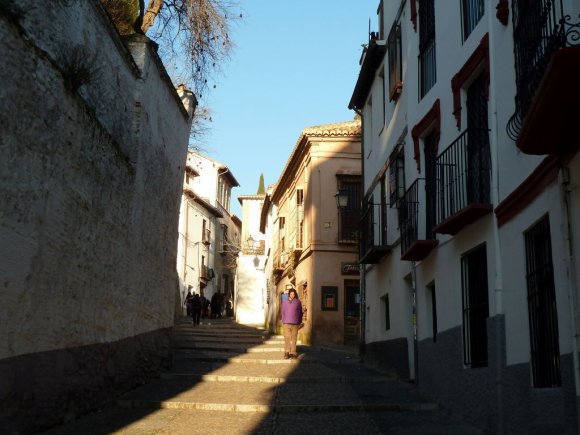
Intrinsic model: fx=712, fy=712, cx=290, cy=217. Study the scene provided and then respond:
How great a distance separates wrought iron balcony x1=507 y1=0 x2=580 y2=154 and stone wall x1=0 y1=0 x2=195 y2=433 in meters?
Answer: 4.48

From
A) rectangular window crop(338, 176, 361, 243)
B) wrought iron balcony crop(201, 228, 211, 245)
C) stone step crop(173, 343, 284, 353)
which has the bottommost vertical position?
stone step crop(173, 343, 284, 353)

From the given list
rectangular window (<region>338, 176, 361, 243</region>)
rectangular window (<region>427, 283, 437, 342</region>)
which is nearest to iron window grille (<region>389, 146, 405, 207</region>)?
rectangular window (<region>427, 283, 437, 342</region>)

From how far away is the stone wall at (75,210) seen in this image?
6566mm

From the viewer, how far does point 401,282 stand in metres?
13.0

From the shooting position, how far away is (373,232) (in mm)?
15367

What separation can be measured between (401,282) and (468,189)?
14.0 feet

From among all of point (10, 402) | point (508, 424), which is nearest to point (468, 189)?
point (508, 424)

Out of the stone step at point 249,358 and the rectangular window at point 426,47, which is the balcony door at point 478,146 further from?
the stone step at point 249,358

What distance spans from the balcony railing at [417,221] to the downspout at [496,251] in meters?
2.42

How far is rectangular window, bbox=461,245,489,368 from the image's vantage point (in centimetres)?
877

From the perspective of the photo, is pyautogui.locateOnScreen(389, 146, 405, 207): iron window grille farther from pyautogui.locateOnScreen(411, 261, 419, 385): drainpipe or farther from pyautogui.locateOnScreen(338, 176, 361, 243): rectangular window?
pyautogui.locateOnScreen(338, 176, 361, 243): rectangular window

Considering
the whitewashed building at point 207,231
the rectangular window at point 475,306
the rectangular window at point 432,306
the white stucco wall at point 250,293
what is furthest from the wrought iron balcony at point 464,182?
the white stucco wall at point 250,293

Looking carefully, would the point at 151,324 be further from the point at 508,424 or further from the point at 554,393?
the point at 554,393

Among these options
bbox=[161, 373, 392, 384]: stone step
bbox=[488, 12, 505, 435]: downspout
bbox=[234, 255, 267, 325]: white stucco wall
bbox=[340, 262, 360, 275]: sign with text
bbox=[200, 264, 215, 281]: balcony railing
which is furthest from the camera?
bbox=[200, 264, 215, 281]: balcony railing
